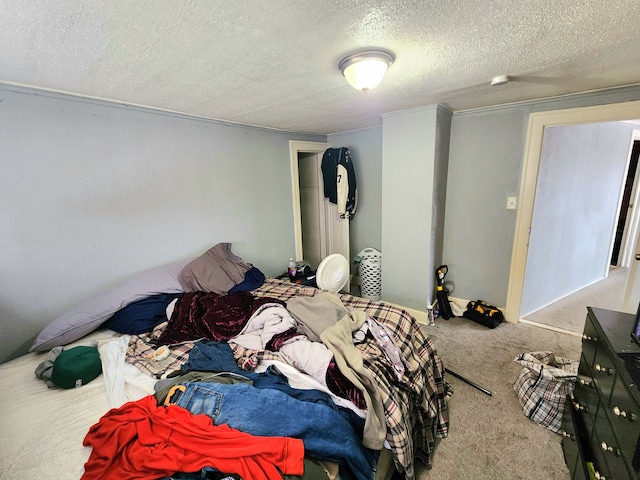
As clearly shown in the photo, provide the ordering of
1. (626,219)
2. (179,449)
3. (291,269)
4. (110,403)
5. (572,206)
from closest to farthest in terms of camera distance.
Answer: (179,449) < (110,403) < (572,206) < (291,269) < (626,219)

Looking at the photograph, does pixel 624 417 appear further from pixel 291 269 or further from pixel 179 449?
pixel 291 269

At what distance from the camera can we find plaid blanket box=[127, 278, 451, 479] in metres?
1.20

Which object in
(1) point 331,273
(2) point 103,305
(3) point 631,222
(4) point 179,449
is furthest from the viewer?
(3) point 631,222

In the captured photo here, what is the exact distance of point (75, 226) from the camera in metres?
1.86

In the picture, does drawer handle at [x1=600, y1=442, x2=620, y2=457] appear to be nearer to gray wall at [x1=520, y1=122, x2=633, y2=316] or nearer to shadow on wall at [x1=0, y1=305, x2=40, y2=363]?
gray wall at [x1=520, y1=122, x2=633, y2=316]

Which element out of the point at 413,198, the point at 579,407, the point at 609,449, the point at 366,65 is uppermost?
the point at 366,65

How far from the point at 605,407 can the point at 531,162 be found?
2.11 m

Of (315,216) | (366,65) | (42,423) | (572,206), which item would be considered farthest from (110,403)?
(572,206)

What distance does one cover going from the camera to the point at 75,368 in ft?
4.52

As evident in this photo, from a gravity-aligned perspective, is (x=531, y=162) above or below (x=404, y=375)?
above

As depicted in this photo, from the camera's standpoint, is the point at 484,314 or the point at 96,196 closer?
the point at 96,196

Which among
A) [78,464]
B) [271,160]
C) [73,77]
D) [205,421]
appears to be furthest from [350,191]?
[78,464]

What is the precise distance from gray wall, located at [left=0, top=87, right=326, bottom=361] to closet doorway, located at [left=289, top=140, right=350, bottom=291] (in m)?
0.92

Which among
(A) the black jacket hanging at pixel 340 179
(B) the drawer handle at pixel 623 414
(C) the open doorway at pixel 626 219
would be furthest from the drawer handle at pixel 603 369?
(C) the open doorway at pixel 626 219
